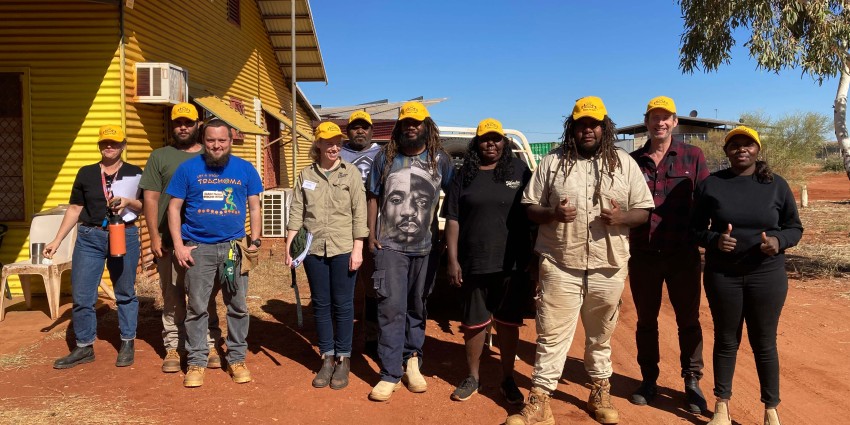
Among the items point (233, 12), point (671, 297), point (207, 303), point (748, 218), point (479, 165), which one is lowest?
point (207, 303)

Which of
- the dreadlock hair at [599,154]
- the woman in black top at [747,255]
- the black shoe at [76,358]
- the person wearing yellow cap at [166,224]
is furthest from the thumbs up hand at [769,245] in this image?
the black shoe at [76,358]

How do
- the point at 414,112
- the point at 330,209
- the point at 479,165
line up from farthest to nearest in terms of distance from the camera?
the point at 330,209 → the point at 414,112 → the point at 479,165

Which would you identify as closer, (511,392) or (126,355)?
(511,392)

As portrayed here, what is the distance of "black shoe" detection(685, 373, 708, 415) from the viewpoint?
13.0 ft

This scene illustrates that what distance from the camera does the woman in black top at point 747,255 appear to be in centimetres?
359

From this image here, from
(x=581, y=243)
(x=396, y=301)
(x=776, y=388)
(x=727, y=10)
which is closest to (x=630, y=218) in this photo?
(x=581, y=243)

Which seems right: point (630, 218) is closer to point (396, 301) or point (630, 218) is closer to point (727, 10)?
point (396, 301)

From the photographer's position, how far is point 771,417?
3625mm

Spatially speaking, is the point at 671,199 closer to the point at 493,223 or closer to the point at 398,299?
the point at 493,223

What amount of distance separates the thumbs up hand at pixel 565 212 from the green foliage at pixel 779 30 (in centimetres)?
732

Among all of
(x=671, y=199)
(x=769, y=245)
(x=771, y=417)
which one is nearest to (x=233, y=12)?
(x=671, y=199)

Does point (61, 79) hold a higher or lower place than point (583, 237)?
higher

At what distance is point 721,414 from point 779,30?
307 inches

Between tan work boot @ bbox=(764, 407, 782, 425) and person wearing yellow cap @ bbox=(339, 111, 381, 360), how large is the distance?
9.35 feet
